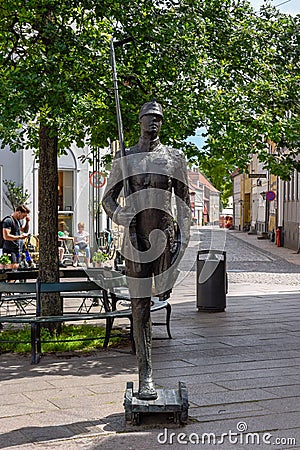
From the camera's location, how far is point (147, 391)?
5.91 meters

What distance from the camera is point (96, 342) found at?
31.8ft

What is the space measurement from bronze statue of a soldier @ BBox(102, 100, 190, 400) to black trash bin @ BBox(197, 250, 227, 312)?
674 centimetres

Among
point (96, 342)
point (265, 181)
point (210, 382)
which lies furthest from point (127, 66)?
point (265, 181)

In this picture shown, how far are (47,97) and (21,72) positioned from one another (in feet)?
1.60

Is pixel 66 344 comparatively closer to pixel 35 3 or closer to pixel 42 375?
pixel 42 375

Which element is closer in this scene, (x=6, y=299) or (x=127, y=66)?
(x=127, y=66)

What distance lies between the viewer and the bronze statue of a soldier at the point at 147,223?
5.96m

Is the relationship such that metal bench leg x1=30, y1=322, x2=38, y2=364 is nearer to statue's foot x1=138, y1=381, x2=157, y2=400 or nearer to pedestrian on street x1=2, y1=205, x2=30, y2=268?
statue's foot x1=138, y1=381, x2=157, y2=400

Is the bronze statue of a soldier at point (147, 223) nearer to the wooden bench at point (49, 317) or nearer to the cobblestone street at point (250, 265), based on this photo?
the wooden bench at point (49, 317)

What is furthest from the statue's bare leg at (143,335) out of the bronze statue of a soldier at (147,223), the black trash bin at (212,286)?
the black trash bin at (212,286)

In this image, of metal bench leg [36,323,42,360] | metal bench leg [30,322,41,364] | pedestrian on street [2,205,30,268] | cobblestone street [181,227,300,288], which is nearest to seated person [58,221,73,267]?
cobblestone street [181,227,300,288]

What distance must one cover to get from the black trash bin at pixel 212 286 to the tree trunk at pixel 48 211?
354 cm
